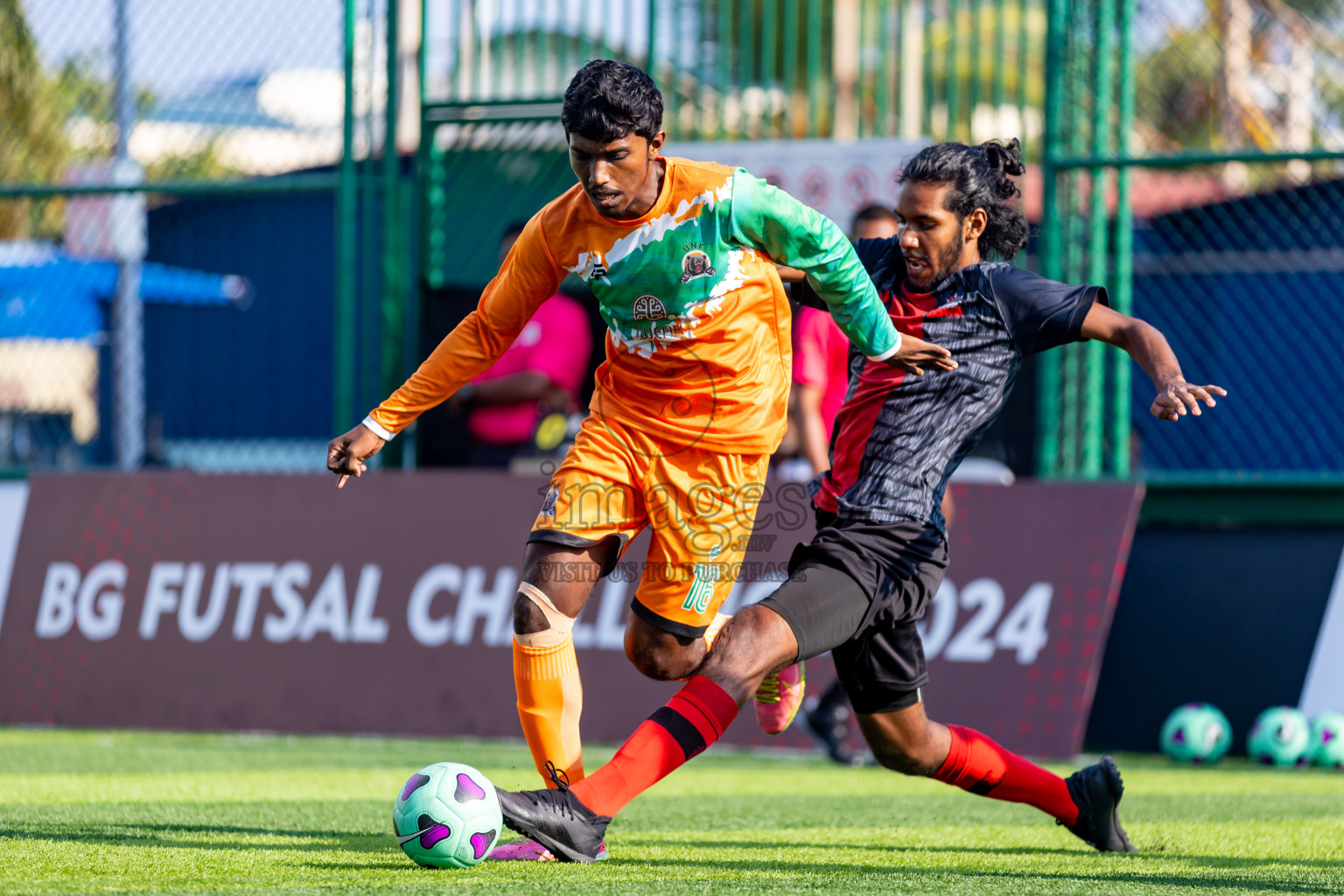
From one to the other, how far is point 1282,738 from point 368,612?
4.40 meters

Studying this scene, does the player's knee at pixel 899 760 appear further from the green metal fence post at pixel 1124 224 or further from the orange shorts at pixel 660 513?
the green metal fence post at pixel 1124 224

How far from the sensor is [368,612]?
7.63 meters

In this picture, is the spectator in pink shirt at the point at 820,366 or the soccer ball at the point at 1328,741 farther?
the soccer ball at the point at 1328,741

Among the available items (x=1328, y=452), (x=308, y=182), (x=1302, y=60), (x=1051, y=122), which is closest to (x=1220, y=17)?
(x=1302, y=60)

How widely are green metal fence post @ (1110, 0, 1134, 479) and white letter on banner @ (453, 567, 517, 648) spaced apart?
10.3 feet

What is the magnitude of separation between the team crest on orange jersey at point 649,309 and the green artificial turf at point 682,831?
141 cm

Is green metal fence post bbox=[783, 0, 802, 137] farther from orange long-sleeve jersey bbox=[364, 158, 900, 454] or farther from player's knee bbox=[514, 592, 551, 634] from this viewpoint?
player's knee bbox=[514, 592, 551, 634]

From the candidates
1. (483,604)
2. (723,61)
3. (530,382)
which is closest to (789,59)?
(723,61)

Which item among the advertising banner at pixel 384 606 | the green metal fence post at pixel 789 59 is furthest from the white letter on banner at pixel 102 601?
the green metal fence post at pixel 789 59

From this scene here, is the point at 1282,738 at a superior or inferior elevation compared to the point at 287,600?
inferior

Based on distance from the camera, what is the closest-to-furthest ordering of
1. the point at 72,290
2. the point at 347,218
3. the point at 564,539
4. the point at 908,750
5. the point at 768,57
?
the point at 564,539, the point at 908,750, the point at 768,57, the point at 347,218, the point at 72,290

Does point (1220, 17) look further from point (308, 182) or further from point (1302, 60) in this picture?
point (308, 182)

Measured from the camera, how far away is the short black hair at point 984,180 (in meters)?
4.07

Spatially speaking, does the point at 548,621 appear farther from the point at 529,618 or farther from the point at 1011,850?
the point at 1011,850
